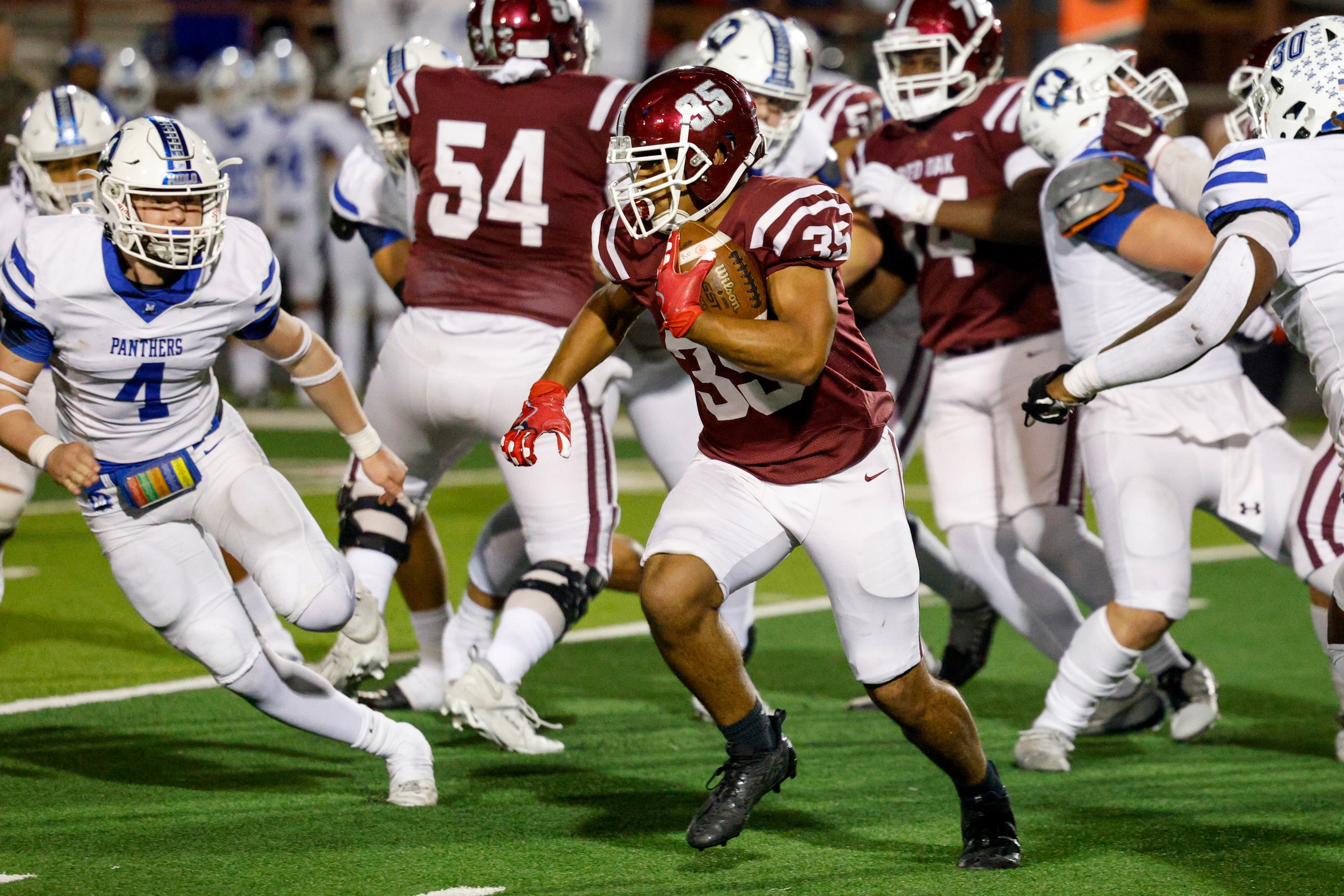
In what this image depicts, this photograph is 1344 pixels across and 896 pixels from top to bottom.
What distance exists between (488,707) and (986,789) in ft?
4.06

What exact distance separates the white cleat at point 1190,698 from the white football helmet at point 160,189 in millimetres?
2710

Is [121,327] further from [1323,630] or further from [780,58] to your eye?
[1323,630]

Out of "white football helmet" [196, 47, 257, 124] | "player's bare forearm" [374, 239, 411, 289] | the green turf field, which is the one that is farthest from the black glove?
"white football helmet" [196, 47, 257, 124]

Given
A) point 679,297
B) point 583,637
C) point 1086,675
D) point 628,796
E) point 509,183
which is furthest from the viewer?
point 583,637

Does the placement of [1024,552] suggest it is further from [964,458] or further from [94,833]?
[94,833]

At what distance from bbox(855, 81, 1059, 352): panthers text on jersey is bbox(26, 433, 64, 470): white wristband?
241 centimetres

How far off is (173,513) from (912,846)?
178cm

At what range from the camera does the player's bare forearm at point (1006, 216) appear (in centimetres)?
460

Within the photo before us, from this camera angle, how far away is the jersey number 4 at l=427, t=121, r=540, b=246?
14.5ft

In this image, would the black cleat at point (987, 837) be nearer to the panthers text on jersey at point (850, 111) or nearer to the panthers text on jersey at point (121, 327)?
the panthers text on jersey at point (121, 327)

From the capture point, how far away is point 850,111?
6441 mm

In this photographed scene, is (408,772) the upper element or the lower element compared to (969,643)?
upper

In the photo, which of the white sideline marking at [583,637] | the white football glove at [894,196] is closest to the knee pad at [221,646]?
the white sideline marking at [583,637]

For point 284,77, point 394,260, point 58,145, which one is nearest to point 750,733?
point 394,260
